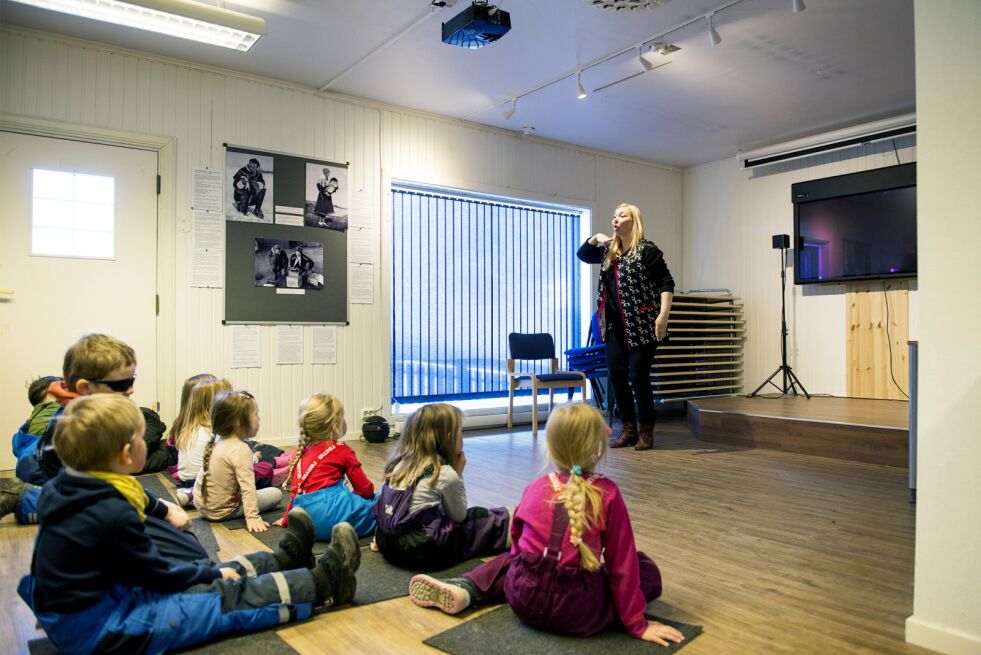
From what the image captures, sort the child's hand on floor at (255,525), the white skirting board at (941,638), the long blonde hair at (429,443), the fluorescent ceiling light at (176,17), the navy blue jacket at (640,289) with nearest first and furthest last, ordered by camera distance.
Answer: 1. the white skirting board at (941,638)
2. the long blonde hair at (429,443)
3. the child's hand on floor at (255,525)
4. the fluorescent ceiling light at (176,17)
5. the navy blue jacket at (640,289)

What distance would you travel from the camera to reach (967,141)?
6.04ft

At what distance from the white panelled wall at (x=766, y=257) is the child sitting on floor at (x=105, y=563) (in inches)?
254

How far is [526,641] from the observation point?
6.26 feet

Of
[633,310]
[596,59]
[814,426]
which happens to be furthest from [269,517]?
[596,59]

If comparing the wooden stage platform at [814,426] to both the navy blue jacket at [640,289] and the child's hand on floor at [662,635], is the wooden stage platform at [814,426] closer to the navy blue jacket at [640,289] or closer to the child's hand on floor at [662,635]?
the navy blue jacket at [640,289]

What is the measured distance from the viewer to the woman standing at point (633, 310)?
4.95 metres

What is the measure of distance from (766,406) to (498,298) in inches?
112

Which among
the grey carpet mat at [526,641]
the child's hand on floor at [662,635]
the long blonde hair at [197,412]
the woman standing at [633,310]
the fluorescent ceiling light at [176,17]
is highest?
the fluorescent ceiling light at [176,17]

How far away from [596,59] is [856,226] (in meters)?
3.34

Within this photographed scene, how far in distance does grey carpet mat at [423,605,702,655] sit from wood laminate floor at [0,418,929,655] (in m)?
0.05

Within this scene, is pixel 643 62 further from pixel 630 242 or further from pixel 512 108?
pixel 512 108

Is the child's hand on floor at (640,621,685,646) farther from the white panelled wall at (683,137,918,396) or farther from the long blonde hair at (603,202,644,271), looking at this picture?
the white panelled wall at (683,137,918,396)

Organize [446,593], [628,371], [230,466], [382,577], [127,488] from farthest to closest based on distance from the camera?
[628,371] → [230,466] → [382,577] → [446,593] → [127,488]

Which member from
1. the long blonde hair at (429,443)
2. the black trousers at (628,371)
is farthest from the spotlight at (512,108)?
the long blonde hair at (429,443)
